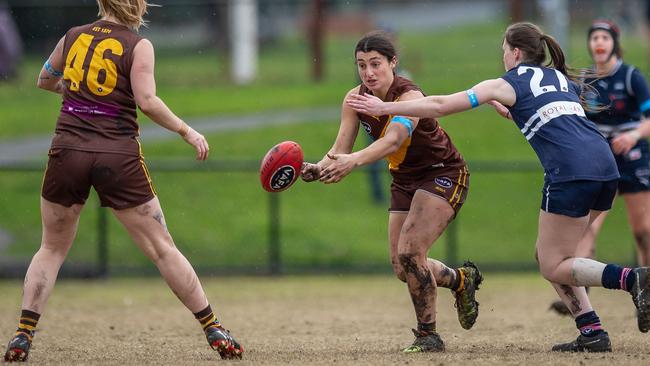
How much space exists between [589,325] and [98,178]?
315cm

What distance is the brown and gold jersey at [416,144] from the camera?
669 cm

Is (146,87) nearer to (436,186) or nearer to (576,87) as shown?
(436,186)

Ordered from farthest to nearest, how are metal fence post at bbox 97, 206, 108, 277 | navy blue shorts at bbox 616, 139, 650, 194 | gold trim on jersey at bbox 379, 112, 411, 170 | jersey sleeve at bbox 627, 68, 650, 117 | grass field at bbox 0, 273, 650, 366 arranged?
1. metal fence post at bbox 97, 206, 108, 277
2. navy blue shorts at bbox 616, 139, 650, 194
3. jersey sleeve at bbox 627, 68, 650, 117
4. gold trim on jersey at bbox 379, 112, 411, 170
5. grass field at bbox 0, 273, 650, 366

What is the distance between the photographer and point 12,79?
786 inches

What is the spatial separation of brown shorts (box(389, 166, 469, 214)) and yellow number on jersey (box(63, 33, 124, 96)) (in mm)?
1990

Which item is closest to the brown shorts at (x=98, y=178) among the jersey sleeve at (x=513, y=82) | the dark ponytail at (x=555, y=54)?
the jersey sleeve at (x=513, y=82)

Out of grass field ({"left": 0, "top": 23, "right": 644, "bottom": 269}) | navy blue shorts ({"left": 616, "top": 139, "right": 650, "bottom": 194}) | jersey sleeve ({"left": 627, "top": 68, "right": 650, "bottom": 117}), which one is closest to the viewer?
jersey sleeve ({"left": 627, "top": 68, "right": 650, "bottom": 117})

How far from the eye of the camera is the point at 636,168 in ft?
28.8

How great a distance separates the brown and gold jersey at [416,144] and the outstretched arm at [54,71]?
6.11 feet

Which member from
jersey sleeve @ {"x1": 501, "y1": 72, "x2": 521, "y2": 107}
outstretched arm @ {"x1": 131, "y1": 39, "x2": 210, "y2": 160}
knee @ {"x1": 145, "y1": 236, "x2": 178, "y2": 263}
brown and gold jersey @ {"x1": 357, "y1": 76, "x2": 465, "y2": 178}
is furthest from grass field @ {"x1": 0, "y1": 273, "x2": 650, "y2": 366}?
jersey sleeve @ {"x1": 501, "y1": 72, "x2": 521, "y2": 107}

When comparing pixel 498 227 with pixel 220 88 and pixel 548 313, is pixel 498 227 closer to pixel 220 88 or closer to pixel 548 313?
pixel 548 313

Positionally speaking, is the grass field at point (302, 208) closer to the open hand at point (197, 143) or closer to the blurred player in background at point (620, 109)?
the blurred player in background at point (620, 109)

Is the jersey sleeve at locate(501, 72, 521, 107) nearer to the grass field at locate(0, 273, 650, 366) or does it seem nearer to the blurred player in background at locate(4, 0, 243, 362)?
the grass field at locate(0, 273, 650, 366)

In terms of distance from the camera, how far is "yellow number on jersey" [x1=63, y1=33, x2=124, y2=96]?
20.2ft
